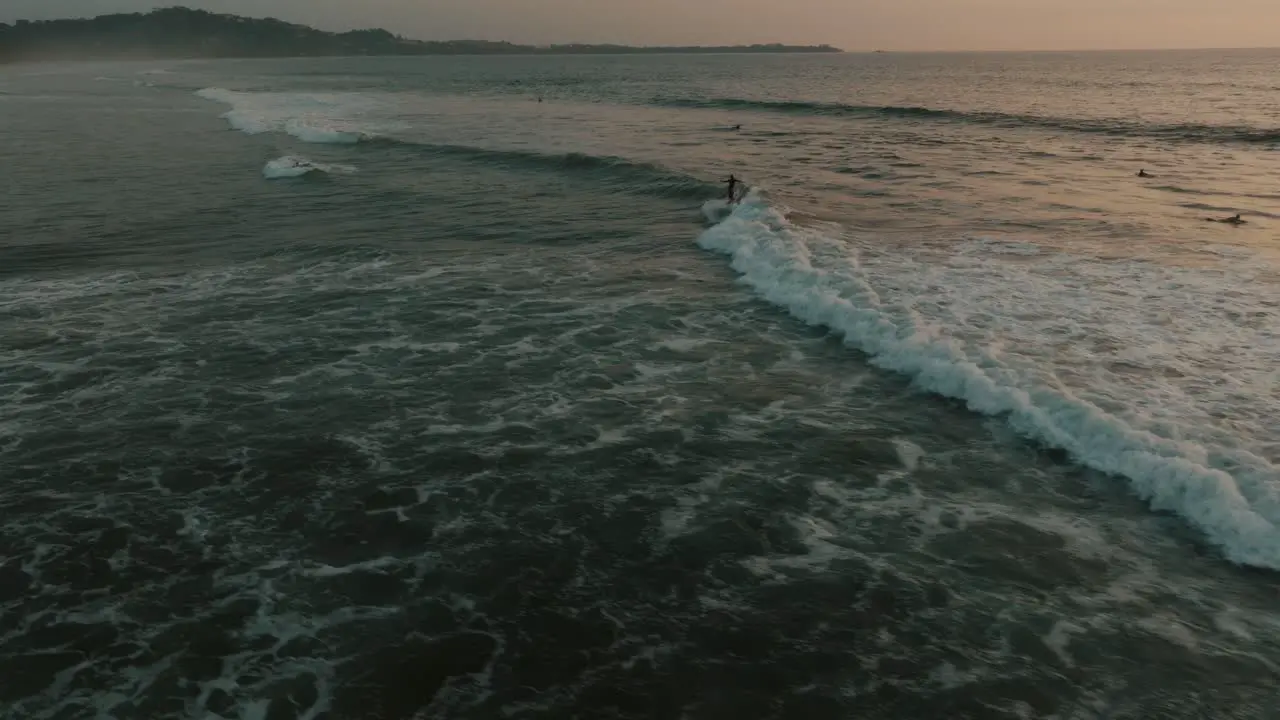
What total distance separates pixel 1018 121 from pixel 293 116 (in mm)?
47844

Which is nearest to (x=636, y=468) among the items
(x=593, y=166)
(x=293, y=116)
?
(x=593, y=166)

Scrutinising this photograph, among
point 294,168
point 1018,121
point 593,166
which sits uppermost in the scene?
point 1018,121

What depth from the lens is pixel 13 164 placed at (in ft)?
Answer: 98.8

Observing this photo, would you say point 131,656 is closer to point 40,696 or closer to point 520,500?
point 40,696

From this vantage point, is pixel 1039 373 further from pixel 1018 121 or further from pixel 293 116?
pixel 293 116

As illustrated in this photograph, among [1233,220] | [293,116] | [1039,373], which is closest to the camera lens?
[1039,373]

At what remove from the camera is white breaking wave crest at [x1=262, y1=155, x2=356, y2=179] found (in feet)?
94.0

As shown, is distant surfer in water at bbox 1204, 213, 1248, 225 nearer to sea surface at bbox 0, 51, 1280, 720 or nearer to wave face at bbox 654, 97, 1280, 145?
sea surface at bbox 0, 51, 1280, 720

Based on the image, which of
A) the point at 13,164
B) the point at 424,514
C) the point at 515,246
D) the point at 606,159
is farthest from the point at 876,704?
the point at 13,164

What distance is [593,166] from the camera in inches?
1291

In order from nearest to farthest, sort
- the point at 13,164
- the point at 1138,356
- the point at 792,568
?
the point at 792,568 < the point at 1138,356 < the point at 13,164

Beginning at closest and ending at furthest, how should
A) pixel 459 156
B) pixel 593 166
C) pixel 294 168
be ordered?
pixel 294 168 < pixel 593 166 < pixel 459 156

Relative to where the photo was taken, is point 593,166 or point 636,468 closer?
point 636,468

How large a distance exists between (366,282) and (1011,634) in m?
13.4
